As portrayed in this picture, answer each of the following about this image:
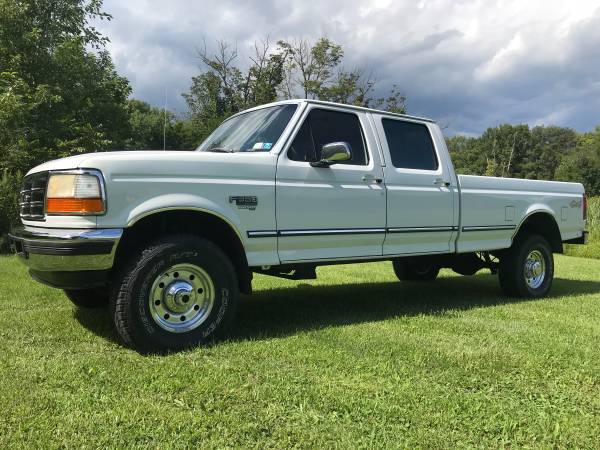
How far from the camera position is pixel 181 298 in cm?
408

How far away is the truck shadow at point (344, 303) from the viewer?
4848 mm

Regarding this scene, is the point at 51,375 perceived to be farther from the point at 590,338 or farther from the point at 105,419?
the point at 590,338

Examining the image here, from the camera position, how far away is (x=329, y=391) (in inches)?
127

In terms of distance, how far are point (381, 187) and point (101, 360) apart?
118 inches

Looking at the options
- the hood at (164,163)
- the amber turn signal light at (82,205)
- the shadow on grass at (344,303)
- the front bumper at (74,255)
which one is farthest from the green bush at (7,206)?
the amber turn signal light at (82,205)

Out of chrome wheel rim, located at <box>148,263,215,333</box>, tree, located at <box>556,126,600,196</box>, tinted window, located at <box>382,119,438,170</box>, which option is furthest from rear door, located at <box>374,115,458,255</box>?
tree, located at <box>556,126,600,196</box>

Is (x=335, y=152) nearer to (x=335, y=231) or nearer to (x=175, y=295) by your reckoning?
(x=335, y=231)

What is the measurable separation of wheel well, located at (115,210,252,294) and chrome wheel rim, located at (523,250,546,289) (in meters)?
4.25

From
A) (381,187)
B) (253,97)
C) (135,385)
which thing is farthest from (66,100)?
(253,97)

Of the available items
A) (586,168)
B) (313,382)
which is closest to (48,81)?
(313,382)

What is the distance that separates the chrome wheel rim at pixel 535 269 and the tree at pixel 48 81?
11.5 m

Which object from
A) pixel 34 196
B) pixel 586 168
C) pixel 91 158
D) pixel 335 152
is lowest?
pixel 34 196

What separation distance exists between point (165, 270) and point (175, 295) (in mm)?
223

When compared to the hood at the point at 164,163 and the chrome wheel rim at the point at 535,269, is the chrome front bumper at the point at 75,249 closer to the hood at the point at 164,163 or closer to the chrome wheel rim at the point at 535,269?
the hood at the point at 164,163
